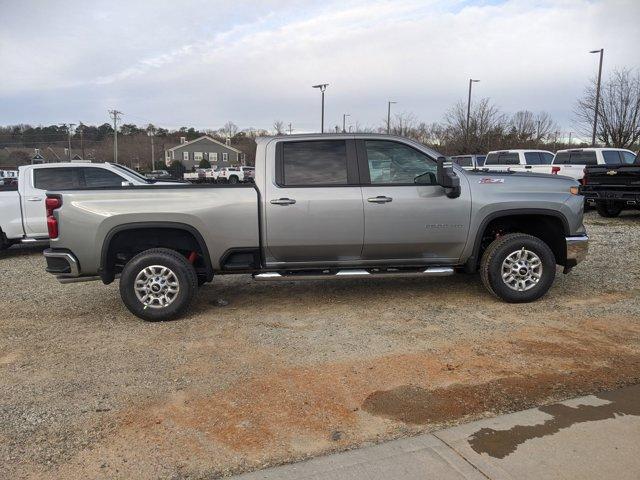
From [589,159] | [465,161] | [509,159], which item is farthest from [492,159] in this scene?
[589,159]

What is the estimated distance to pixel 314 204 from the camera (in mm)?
5461

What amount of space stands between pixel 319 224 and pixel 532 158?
51.7 feet

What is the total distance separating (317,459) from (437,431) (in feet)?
2.51

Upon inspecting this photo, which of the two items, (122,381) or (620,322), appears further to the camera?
(620,322)

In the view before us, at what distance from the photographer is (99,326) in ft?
17.7

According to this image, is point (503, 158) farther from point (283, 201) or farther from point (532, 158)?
point (283, 201)

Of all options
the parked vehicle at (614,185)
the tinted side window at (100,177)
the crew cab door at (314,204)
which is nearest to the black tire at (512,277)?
the crew cab door at (314,204)

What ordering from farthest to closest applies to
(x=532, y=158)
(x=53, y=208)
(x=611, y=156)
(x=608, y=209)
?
1. (x=532, y=158)
2. (x=611, y=156)
3. (x=608, y=209)
4. (x=53, y=208)

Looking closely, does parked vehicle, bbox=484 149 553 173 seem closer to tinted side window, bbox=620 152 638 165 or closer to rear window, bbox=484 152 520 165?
rear window, bbox=484 152 520 165

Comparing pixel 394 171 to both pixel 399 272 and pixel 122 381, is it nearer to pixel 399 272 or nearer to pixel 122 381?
pixel 399 272

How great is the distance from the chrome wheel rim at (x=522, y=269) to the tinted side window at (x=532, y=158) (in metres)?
14.3

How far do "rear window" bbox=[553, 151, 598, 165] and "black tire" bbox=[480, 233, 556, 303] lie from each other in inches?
479

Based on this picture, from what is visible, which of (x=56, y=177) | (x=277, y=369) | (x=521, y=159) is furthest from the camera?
(x=521, y=159)

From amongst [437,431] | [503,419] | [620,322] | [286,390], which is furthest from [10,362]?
[620,322]
